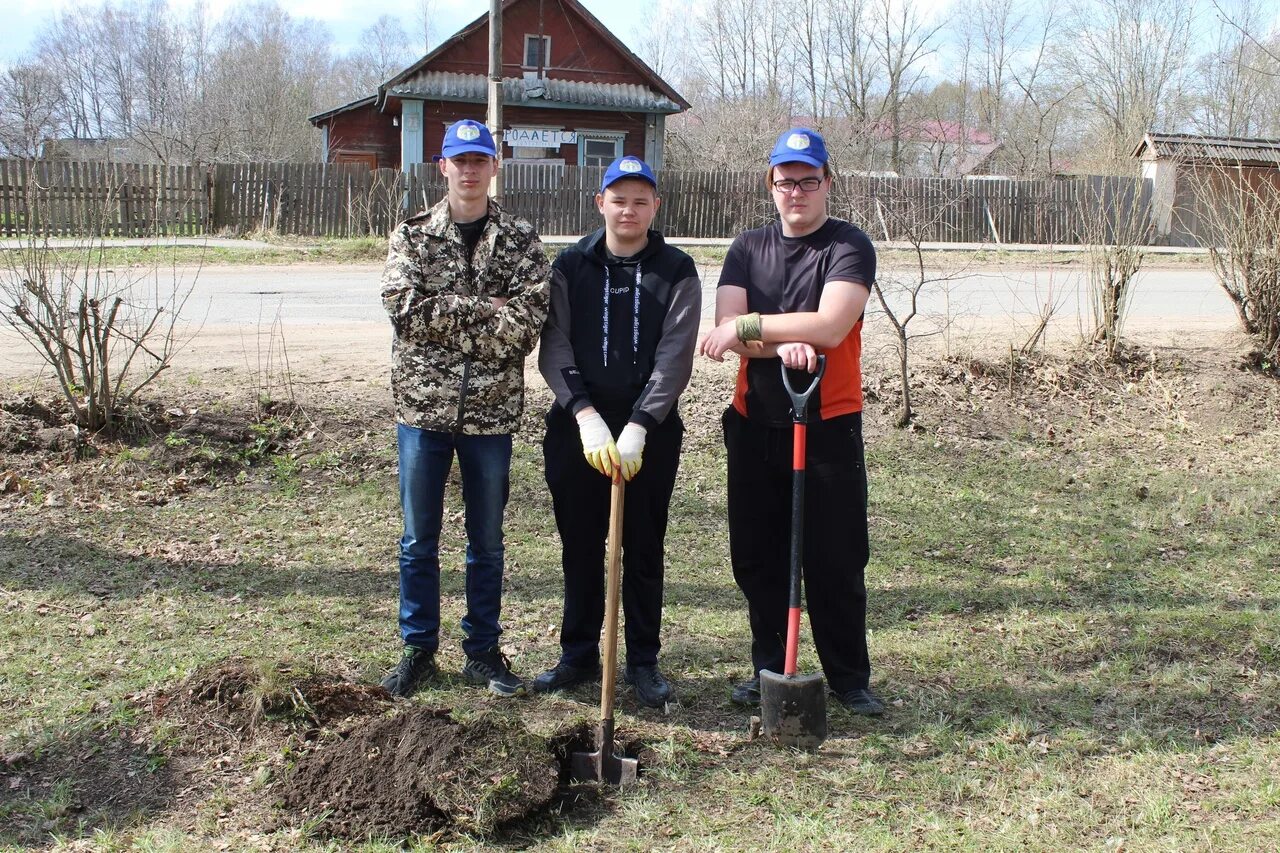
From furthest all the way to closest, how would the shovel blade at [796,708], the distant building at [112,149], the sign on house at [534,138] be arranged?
the distant building at [112,149] → the sign on house at [534,138] → the shovel blade at [796,708]

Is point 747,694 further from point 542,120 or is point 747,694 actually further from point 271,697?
point 542,120

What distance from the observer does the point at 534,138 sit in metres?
29.1

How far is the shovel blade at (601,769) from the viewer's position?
3619 millimetres

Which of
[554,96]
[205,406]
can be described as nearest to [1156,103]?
[554,96]

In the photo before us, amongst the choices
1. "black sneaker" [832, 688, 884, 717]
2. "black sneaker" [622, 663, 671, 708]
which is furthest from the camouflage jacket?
"black sneaker" [832, 688, 884, 717]

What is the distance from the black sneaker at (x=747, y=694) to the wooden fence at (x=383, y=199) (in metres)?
15.0

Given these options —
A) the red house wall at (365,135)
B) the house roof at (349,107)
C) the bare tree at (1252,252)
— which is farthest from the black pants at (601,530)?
the red house wall at (365,135)

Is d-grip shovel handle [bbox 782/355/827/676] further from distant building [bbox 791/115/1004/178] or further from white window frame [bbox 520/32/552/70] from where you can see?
distant building [bbox 791/115/1004/178]

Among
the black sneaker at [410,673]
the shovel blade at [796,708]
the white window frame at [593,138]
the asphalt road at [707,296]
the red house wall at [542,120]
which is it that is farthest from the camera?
the white window frame at [593,138]

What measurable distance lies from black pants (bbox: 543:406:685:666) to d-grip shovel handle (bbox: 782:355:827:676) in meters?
0.47

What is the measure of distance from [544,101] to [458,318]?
26119mm

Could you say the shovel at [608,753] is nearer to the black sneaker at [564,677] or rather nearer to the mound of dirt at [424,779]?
the mound of dirt at [424,779]

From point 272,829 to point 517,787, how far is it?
0.74 meters

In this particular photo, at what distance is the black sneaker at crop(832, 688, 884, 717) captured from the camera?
4.17 metres
